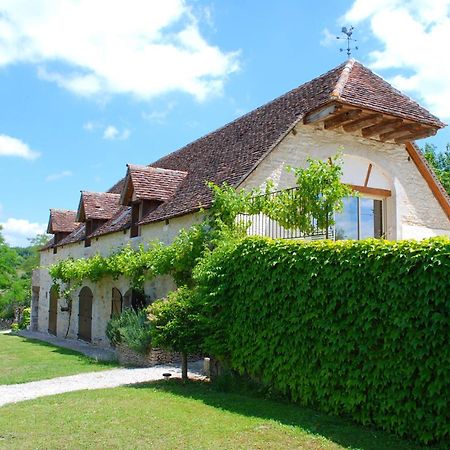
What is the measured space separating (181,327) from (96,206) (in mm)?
12767

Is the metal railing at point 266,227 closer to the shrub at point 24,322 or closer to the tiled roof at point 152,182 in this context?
the tiled roof at point 152,182

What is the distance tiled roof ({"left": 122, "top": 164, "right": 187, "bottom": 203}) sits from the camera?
16.7 meters

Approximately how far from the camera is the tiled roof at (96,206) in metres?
21.4

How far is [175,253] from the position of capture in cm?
1297

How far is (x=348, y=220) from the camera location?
14750 mm

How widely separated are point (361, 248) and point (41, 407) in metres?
5.51

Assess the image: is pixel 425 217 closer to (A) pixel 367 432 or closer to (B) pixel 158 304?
(B) pixel 158 304

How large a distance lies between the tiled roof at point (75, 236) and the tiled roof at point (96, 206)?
3.83ft

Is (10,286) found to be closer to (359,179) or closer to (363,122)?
(359,179)

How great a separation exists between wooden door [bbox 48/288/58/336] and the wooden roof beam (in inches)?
658

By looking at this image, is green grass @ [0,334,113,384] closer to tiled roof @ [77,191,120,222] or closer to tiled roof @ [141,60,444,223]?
tiled roof @ [141,60,444,223]

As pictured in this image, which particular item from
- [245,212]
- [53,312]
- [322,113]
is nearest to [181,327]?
[245,212]

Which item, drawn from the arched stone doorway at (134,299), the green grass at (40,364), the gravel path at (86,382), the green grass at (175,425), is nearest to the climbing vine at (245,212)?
the arched stone doorway at (134,299)

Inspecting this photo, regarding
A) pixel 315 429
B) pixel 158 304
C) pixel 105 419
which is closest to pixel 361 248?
pixel 315 429
